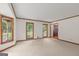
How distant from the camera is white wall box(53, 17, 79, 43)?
337 centimetres

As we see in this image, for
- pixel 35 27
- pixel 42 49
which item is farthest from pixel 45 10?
pixel 42 49

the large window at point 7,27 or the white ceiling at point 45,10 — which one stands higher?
the white ceiling at point 45,10

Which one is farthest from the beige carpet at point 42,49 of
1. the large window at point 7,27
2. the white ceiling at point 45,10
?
the white ceiling at point 45,10

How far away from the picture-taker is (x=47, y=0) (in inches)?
64.7

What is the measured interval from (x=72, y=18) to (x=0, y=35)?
91.0 inches

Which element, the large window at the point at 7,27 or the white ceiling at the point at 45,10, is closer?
the large window at the point at 7,27

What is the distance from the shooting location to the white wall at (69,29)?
11.0 feet

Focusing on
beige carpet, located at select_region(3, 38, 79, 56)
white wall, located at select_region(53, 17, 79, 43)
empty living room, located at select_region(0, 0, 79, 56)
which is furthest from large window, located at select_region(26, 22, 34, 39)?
white wall, located at select_region(53, 17, 79, 43)

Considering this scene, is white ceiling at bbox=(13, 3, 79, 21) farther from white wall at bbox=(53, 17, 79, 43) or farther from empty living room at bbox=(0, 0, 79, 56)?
white wall at bbox=(53, 17, 79, 43)

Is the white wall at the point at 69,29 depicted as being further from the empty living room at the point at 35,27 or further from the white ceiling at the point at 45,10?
the white ceiling at the point at 45,10

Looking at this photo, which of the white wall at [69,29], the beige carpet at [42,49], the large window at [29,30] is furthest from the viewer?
the white wall at [69,29]

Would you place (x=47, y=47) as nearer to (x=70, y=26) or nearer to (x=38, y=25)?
(x=38, y=25)

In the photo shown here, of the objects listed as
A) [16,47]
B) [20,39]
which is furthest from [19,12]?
[16,47]

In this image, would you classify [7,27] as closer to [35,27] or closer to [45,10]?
[35,27]
